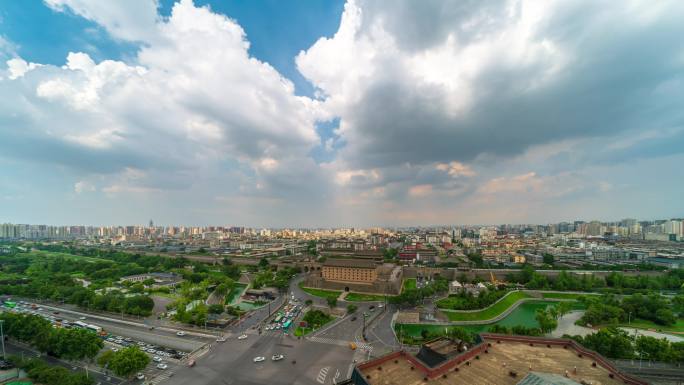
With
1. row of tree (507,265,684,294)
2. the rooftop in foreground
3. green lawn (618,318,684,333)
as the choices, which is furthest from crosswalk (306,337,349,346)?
row of tree (507,265,684,294)

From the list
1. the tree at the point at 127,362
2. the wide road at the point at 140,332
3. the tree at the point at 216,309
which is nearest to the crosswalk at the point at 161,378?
the tree at the point at 127,362

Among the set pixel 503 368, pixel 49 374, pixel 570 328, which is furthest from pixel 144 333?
pixel 570 328

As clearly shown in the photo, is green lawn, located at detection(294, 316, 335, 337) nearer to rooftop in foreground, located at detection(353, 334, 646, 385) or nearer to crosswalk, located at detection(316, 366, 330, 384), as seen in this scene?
crosswalk, located at detection(316, 366, 330, 384)

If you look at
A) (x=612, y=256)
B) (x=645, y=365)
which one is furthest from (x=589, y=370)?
(x=612, y=256)

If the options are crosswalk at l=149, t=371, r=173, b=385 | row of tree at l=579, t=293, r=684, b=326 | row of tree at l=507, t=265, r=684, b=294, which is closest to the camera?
crosswalk at l=149, t=371, r=173, b=385

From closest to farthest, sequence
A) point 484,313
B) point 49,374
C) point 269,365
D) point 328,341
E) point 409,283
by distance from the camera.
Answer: point 49,374 → point 269,365 → point 328,341 → point 484,313 → point 409,283

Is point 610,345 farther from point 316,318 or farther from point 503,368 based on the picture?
point 316,318

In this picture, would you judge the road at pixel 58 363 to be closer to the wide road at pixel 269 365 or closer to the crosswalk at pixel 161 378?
the crosswalk at pixel 161 378
